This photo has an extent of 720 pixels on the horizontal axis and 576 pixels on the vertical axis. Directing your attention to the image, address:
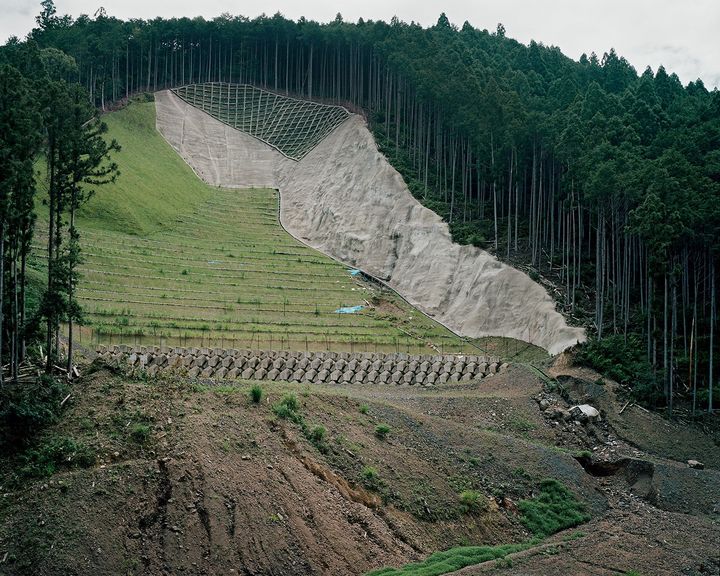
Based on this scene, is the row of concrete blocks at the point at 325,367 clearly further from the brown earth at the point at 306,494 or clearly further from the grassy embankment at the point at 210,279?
the brown earth at the point at 306,494

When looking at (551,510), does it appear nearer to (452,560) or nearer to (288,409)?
(452,560)

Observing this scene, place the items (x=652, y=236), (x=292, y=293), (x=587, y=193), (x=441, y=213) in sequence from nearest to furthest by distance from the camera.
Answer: (x=652, y=236)
(x=587, y=193)
(x=292, y=293)
(x=441, y=213)

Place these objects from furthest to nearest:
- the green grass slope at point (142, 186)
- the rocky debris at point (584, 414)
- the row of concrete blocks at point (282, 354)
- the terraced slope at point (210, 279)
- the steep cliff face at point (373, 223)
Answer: the green grass slope at point (142, 186) → the steep cliff face at point (373, 223) → the terraced slope at point (210, 279) → the row of concrete blocks at point (282, 354) → the rocky debris at point (584, 414)

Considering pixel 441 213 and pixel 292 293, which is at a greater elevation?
pixel 441 213

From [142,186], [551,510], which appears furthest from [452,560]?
[142,186]

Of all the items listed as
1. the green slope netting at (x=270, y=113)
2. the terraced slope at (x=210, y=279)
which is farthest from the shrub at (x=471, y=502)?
the green slope netting at (x=270, y=113)

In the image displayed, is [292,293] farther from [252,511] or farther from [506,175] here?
[252,511]

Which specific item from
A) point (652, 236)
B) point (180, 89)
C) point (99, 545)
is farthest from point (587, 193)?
point (180, 89)
